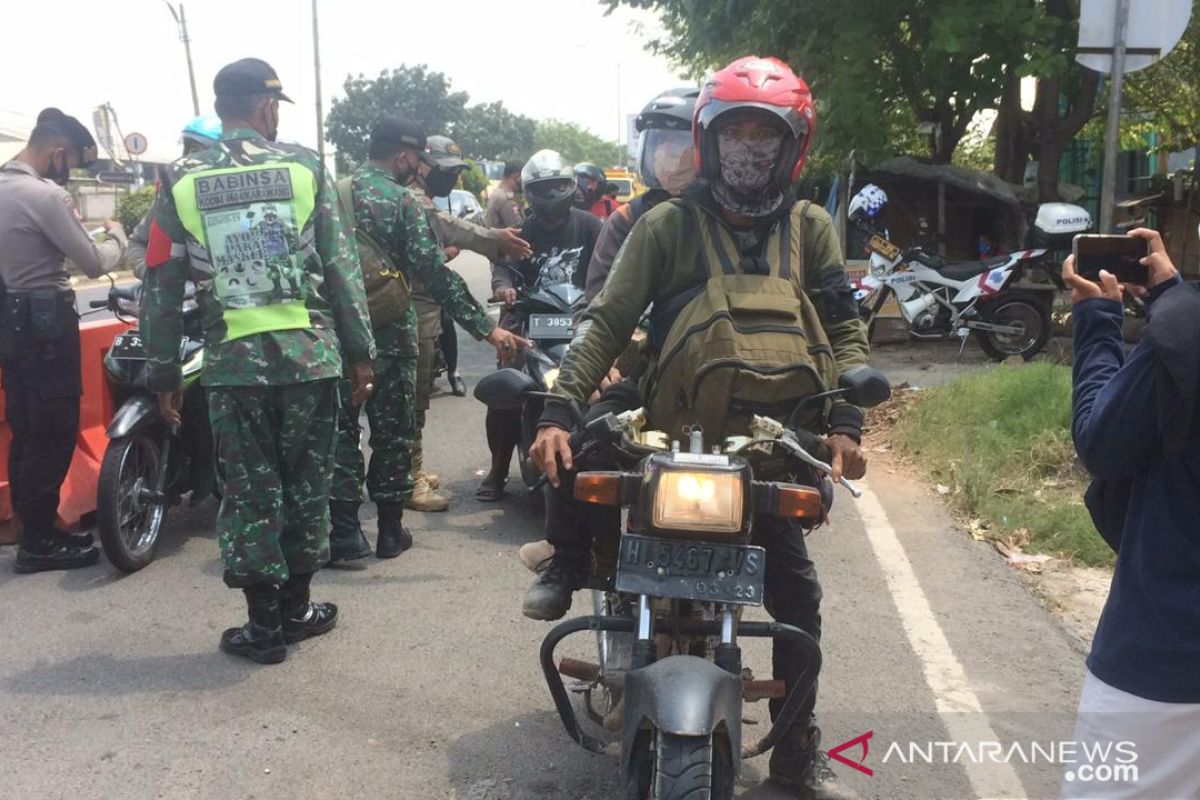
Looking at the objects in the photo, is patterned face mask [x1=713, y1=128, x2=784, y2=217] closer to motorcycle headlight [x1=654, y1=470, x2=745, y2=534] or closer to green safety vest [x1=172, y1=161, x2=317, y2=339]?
motorcycle headlight [x1=654, y1=470, x2=745, y2=534]

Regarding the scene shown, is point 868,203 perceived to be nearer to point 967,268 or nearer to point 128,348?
point 967,268

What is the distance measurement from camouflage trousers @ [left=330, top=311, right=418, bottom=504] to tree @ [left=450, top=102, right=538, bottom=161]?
83.5 meters

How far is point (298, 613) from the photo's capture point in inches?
181

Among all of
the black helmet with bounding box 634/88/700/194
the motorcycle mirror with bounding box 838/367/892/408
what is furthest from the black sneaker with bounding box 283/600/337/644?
the motorcycle mirror with bounding box 838/367/892/408

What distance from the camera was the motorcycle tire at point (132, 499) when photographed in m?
5.15

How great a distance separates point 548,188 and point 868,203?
20.6 feet

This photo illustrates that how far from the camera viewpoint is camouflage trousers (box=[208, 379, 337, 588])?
14.0ft

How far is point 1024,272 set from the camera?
11.4 metres

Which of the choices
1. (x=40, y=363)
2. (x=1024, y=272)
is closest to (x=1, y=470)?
(x=40, y=363)

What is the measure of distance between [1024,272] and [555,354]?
22.2ft

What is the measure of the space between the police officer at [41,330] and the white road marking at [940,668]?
3.67 meters

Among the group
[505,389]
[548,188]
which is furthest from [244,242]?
[548,188]

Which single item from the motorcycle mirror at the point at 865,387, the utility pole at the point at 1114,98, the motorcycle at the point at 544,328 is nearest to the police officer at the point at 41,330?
the motorcycle at the point at 544,328

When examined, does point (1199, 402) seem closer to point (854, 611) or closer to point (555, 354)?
point (854, 611)
